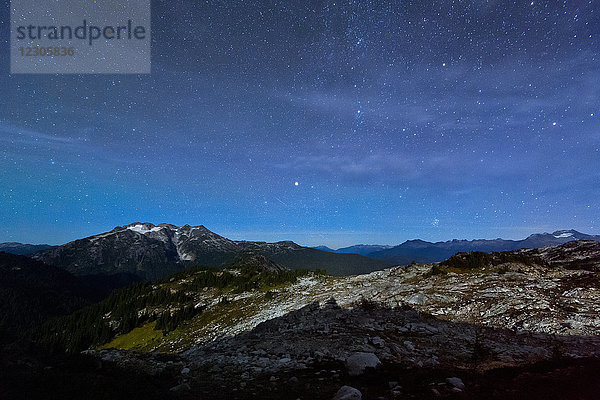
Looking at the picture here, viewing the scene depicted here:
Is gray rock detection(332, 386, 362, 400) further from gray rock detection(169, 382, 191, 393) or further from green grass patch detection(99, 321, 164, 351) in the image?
green grass patch detection(99, 321, 164, 351)

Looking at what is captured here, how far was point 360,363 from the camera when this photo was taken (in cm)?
1040

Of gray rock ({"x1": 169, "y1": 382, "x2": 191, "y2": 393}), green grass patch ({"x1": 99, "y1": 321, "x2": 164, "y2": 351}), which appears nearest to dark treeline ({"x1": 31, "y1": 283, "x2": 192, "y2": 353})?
green grass patch ({"x1": 99, "y1": 321, "x2": 164, "y2": 351})

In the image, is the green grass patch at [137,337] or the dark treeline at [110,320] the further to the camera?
the dark treeline at [110,320]

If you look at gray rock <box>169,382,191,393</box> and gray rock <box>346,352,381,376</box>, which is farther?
gray rock <box>346,352,381,376</box>

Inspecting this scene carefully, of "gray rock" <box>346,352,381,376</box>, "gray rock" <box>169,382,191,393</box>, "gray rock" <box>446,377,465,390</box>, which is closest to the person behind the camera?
"gray rock" <box>446,377,465,390</box>

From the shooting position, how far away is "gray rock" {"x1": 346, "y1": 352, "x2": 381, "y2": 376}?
32.8 ft

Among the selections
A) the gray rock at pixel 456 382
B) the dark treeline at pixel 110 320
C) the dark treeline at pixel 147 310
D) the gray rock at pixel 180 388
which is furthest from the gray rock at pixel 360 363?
the dark treeline at pixel 110 320

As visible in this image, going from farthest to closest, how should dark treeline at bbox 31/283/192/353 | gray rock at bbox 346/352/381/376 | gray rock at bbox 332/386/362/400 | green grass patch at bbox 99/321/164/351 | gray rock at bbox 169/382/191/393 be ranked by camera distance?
dark treeline at bbox 31/283/192/353 < green grass patch at bbox 99/321/164/351 < gray rock at bbox 346/352/381/376 < gray rock at bbox 169/382/191/393 < gray rock at bbox 332/386/362/400

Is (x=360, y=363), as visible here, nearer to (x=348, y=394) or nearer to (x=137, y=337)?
(x=348, y=394)

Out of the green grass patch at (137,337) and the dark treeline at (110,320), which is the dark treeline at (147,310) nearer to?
Answer: the dark treeline at (110,320)

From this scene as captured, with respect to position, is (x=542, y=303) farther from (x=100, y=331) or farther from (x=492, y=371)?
(x=100, y=331)

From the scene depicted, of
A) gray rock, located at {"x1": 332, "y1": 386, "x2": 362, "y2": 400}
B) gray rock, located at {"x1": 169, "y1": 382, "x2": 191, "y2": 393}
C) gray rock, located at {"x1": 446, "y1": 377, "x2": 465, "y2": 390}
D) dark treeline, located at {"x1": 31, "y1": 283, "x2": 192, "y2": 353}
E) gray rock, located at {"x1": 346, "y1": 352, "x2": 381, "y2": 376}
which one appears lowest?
dark treeline, located at {"x1": 31, "y1": 283, "x2": 192, "y2": 353}

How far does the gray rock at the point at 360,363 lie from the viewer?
32.8 ft

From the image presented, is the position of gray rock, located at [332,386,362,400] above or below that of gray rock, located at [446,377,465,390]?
above
